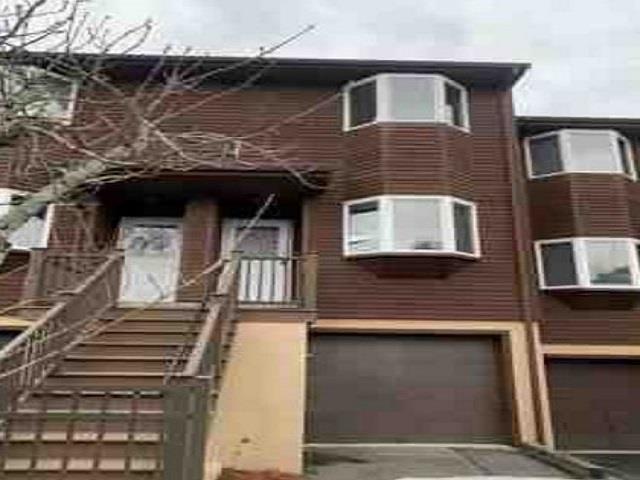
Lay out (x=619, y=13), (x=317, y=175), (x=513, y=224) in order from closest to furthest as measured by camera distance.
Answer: (x=619, y=13)
(x=317, y=175)
(x=513, y=224)

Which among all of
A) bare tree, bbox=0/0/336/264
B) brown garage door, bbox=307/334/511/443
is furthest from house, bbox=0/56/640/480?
bare tree, bbox=0/0/336/264

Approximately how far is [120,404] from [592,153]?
12080mm

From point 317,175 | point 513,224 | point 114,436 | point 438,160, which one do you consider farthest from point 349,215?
point 114,436

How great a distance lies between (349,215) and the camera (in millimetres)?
13430

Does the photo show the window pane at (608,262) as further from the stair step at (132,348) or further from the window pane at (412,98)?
the stair step at (132,348)

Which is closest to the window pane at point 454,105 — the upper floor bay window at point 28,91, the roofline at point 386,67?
the roofline at point 386,67

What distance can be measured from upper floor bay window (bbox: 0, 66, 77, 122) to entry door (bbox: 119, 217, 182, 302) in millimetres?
9127

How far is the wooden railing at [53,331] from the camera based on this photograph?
6.41 m

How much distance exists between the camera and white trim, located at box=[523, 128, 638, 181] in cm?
1513

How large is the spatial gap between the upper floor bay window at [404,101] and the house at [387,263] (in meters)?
0.05

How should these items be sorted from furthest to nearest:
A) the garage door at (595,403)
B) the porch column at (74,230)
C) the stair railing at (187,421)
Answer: the garage door at (595,403), the porch column at (74,230), the stair railing at (187,421)

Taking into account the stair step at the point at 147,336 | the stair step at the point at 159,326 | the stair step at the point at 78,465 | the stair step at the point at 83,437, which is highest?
the stair step at the point at 159,326

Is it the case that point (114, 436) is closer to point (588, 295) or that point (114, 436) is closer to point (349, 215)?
point (349, 215)

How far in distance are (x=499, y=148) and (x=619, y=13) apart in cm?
348
